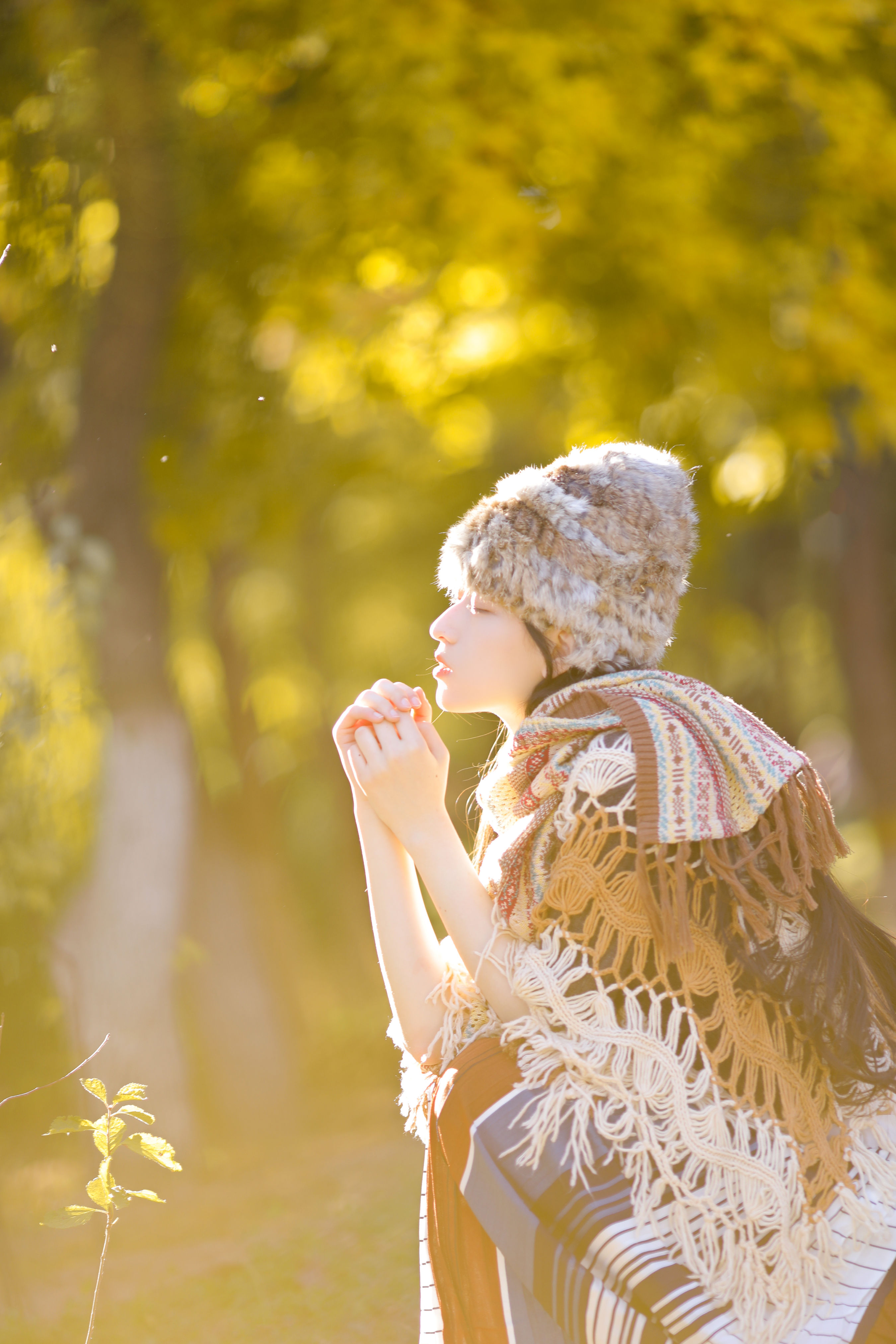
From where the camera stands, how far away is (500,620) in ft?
5.39

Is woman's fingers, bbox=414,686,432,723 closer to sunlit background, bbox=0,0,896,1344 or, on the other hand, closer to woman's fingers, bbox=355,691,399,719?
woman's fingers, bbox=355,691,399,719

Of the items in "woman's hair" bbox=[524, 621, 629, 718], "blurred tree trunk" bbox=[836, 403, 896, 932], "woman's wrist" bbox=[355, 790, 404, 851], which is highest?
"woman's hair" bbox=[524, 621, 629, 718]

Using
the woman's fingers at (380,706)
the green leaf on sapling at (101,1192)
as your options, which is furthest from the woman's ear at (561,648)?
the green leaf on sapling at (101,1192)

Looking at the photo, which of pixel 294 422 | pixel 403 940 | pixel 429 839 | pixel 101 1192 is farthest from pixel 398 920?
pixel 294 422

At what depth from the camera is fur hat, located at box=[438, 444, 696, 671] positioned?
158cm

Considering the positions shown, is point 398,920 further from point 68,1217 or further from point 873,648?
point 873,648

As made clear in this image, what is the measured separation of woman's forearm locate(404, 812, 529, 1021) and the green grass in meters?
1.81

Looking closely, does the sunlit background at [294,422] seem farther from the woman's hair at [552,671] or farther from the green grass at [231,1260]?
the woman's hair at [552,671]

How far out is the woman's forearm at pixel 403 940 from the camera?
153 centimetres

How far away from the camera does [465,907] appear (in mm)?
1467

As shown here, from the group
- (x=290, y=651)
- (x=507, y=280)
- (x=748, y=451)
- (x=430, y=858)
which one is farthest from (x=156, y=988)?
(x=748, y=451)

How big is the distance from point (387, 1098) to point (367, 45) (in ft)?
12.1

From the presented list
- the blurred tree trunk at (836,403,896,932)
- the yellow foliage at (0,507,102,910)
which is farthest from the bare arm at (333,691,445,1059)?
the blurred tree trunk at (836,403,896,932)

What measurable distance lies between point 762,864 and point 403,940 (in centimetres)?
52
